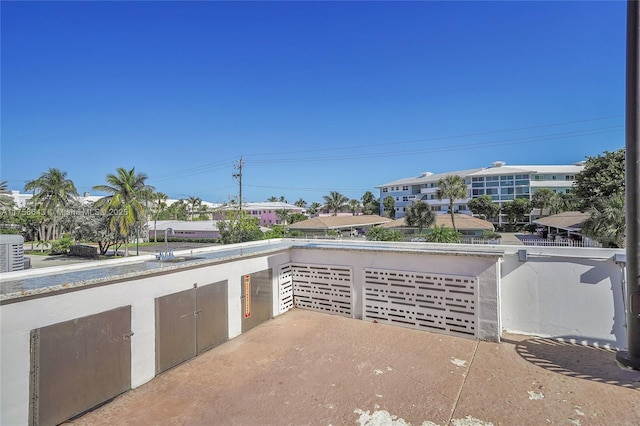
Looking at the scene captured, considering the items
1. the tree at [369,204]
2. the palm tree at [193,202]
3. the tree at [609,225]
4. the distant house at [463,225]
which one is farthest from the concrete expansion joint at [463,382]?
the palm tree at [193,202]

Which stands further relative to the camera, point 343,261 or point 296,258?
point 296,258

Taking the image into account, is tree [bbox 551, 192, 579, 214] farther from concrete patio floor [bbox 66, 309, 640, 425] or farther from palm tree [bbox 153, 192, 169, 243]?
palm tree [bbox 153, 192, 169, 243]

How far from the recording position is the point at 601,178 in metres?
25.3

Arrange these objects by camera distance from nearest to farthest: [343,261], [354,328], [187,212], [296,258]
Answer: [354,328] < [343,261] < [296,258] < [187,212]

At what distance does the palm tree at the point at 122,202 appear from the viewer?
2681cm

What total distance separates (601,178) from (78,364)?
33.3m

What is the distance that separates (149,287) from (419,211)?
27712 mm

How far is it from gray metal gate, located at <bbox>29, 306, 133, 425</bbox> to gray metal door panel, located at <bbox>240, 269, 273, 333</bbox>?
8.75ft

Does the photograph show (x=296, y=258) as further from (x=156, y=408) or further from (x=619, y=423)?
(x=619, y=423)

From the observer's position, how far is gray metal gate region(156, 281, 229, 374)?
5297 millimetres

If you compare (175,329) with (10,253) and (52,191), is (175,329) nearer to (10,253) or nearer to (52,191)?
(10,253)

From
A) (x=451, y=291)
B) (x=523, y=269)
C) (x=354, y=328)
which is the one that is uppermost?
(x=523, y=269)

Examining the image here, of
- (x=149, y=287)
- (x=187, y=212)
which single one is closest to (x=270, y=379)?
(x=149, y=287)

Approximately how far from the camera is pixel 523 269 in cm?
694
